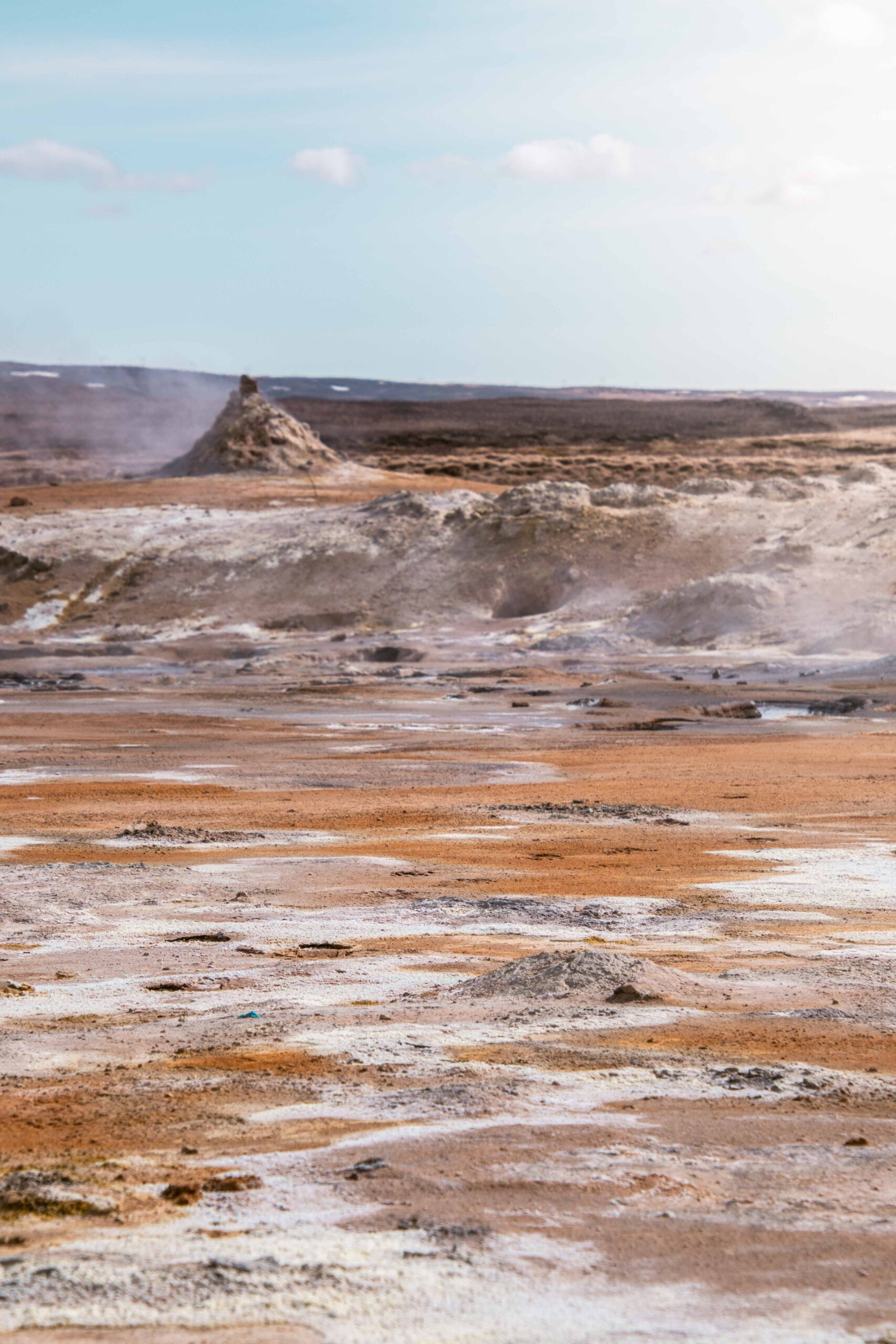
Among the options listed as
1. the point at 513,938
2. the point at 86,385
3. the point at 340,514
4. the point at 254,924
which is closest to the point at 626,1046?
the point at 513,938

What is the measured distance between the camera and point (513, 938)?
7.23 metres

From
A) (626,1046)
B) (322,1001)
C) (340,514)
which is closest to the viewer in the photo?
(626,1046)

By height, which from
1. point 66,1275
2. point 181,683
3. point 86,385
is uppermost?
point 86,385

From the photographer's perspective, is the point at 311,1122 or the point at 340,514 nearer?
the point at 311,1122

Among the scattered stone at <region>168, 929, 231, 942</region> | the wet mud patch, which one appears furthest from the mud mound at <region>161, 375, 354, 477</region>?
the wet mud patch

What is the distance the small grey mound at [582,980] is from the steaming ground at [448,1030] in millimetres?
23

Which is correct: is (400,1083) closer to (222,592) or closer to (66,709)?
(66,709)

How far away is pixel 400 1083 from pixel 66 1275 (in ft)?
5.21

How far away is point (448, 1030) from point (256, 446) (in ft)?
150

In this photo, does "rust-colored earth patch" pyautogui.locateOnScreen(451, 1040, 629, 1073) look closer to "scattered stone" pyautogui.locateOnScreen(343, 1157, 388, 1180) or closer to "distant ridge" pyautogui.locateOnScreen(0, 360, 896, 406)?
"scattered stone" pyautogui.locateOnScreen(343, 1157, 388, 1180)

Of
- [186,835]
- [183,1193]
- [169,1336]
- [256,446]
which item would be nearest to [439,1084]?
[183,1193]

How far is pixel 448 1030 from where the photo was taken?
17.4 ft

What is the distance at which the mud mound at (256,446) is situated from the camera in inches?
1943

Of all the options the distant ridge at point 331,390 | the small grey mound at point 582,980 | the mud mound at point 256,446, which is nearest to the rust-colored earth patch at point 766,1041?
the small grey mound at point 582,980
